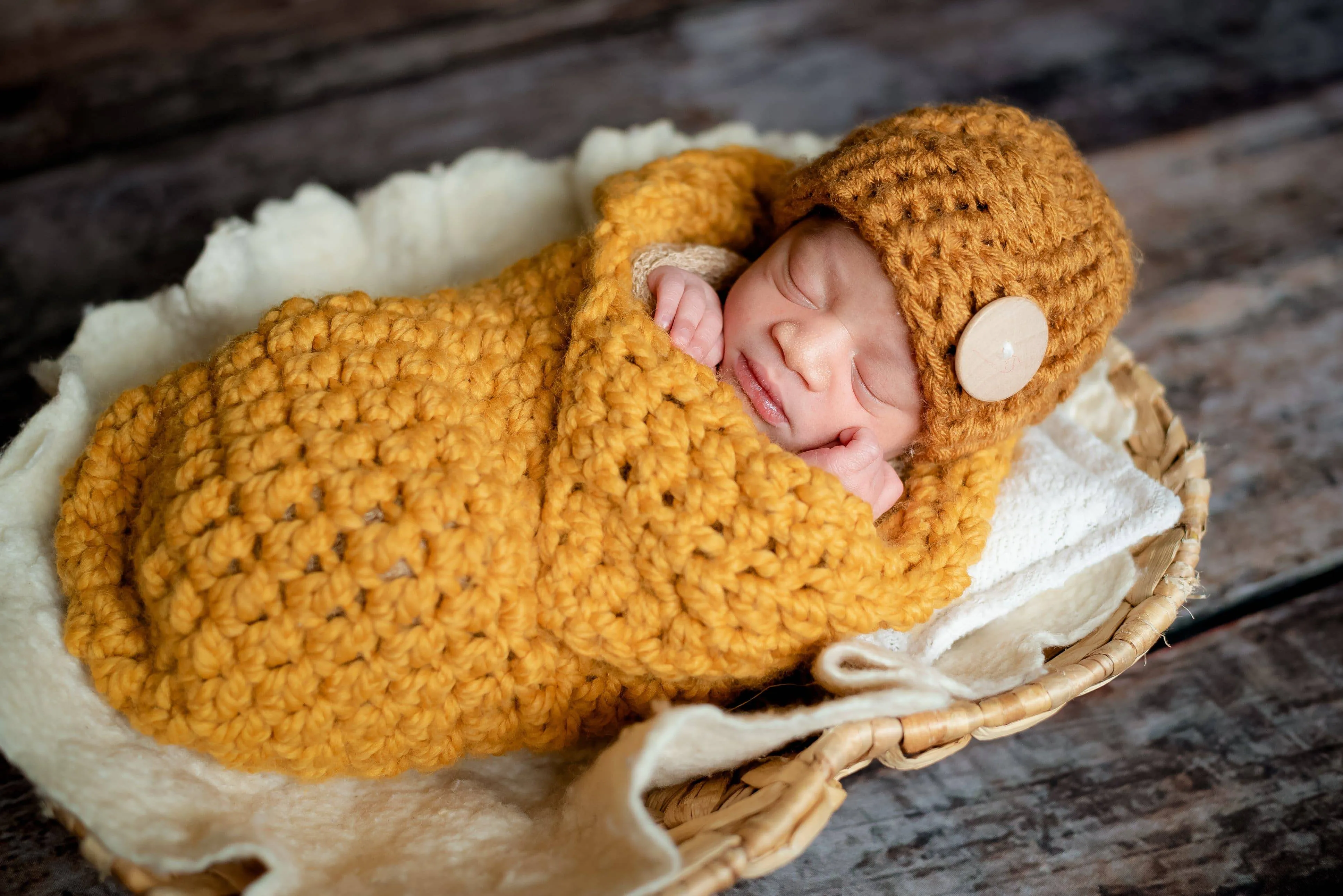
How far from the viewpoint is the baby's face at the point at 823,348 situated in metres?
1.13

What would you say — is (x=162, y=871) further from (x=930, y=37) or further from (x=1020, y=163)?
(x=930, y=37)

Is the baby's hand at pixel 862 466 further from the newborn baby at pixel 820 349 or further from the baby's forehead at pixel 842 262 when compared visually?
the baby's forehead at pixel 842 262

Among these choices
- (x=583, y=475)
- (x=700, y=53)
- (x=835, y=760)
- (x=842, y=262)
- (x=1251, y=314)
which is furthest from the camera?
(x=700, y=53)

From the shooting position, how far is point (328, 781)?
1081mm

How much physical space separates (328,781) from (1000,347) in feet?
2.92

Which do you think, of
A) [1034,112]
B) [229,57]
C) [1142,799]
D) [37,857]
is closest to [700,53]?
[1034,112]

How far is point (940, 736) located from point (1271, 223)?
4.86 ft

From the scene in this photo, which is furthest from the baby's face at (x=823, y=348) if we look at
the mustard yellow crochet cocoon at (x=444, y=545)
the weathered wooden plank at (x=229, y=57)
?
the weathered wooden plank at (x=229, y=57)

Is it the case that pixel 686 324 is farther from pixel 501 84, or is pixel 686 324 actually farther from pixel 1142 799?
pixel 501 84

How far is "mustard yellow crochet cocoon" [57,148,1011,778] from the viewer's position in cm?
93

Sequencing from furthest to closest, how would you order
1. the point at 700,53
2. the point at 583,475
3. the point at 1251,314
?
1. the point at 700,53
2. the point at 1251,314
3. the point at 583,475

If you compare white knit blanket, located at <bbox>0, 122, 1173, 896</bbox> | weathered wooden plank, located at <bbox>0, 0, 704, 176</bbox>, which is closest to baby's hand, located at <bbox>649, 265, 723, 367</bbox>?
white knit blanket, located at <bbox>0, 122, 1173, 896</bbox>

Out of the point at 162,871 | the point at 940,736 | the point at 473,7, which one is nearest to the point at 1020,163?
the point at 940,736

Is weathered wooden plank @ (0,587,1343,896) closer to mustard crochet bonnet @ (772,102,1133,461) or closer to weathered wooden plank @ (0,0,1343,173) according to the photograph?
mustard crochet bonnet @ (772,102,1133,461)
